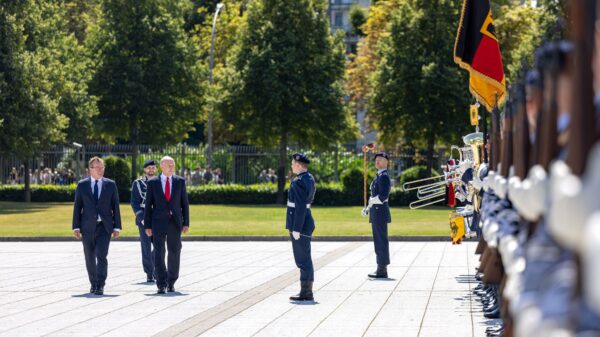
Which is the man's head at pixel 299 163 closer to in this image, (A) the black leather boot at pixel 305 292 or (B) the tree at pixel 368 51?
(A) the black leather boot at pixel 305 292

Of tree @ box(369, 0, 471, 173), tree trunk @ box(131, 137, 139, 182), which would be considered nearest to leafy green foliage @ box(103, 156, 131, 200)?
tree trunk @ box(131, 137, 139, 182)

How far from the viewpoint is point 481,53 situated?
Result: 16.3m

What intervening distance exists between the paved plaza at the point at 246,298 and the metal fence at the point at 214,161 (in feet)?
119

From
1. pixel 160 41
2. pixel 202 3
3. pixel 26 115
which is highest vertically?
pixel 202 3

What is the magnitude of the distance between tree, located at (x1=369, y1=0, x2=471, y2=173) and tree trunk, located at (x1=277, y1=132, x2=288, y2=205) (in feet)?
15.2

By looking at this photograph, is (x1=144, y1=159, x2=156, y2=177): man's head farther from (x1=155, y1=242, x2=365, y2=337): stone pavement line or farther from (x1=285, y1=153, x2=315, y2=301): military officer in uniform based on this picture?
(x1=285, y1=153, x2=315, y2=301): military officer in uniform

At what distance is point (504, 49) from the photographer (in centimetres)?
6231

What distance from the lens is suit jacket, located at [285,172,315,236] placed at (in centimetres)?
1554

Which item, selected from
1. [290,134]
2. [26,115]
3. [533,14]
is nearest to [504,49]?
[533,14]

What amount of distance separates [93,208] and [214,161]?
156 feet

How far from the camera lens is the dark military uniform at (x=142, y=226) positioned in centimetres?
1841

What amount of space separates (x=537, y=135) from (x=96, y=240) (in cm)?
1308

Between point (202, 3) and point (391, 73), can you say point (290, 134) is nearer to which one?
point (391, 73)

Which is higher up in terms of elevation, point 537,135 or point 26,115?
point 26,115
